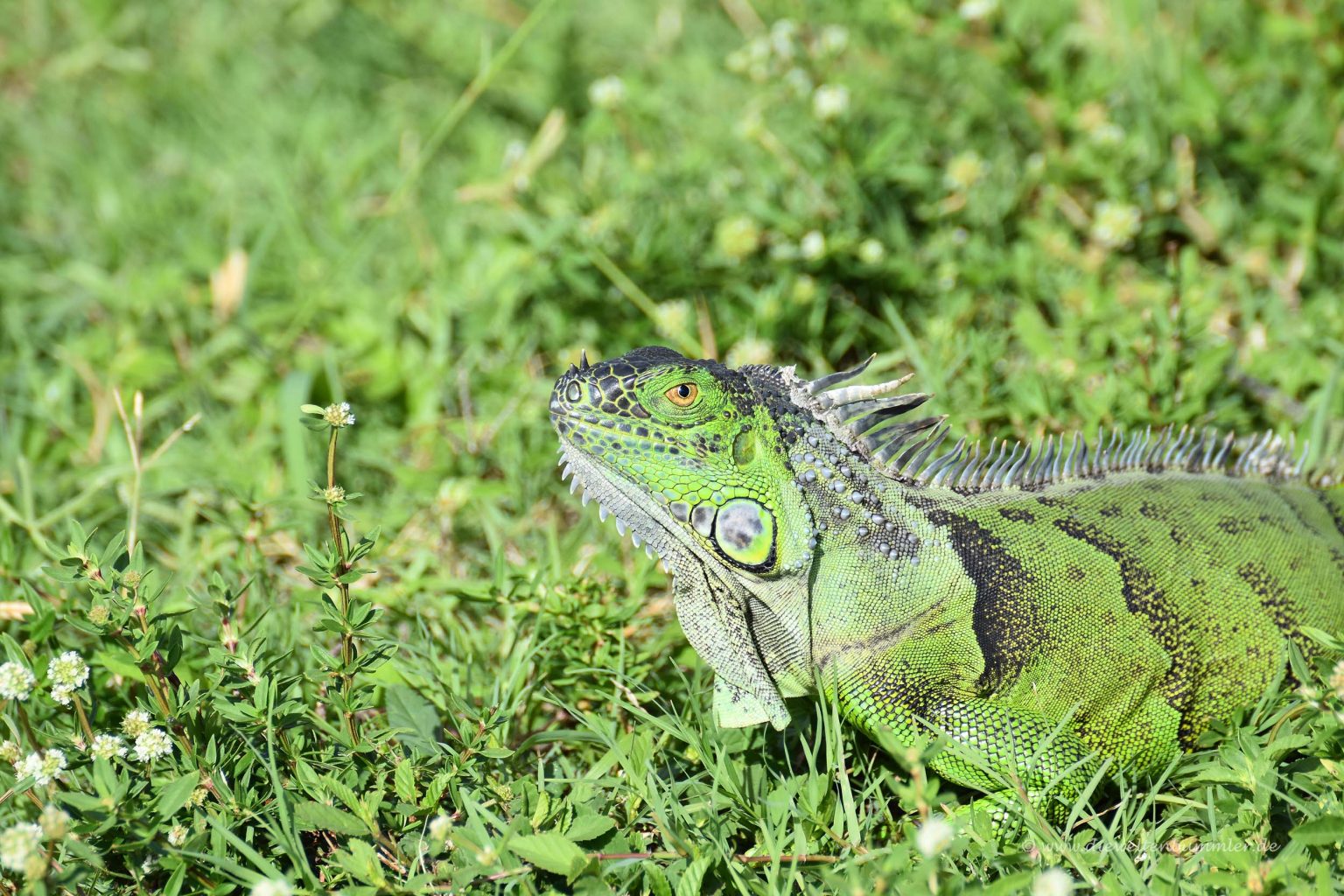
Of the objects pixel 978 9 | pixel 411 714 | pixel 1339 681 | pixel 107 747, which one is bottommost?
pixel 411 714

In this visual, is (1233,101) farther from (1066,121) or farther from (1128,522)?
(1128,522)

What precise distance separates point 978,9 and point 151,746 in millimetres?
5263

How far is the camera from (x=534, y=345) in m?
5.57

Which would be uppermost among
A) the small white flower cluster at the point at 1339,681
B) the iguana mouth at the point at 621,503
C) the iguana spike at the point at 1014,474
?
the small white flower cluster at the point at 1339,681

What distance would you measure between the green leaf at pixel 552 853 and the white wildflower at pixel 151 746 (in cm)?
96

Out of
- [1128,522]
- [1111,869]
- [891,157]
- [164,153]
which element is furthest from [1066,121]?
[164,153]

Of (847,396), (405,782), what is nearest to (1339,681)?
(847,396)

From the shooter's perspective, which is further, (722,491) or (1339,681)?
(722,491)

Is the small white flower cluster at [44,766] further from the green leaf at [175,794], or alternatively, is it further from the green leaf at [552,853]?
the green leaf at [552,853]

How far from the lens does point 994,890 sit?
2398mm

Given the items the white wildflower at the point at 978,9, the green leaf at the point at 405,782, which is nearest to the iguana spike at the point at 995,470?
the green leaf at the point at 405,782

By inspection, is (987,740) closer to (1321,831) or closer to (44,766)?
(1321,831)

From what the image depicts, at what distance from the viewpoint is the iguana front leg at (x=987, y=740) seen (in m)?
3.07

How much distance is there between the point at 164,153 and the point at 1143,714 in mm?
7096
